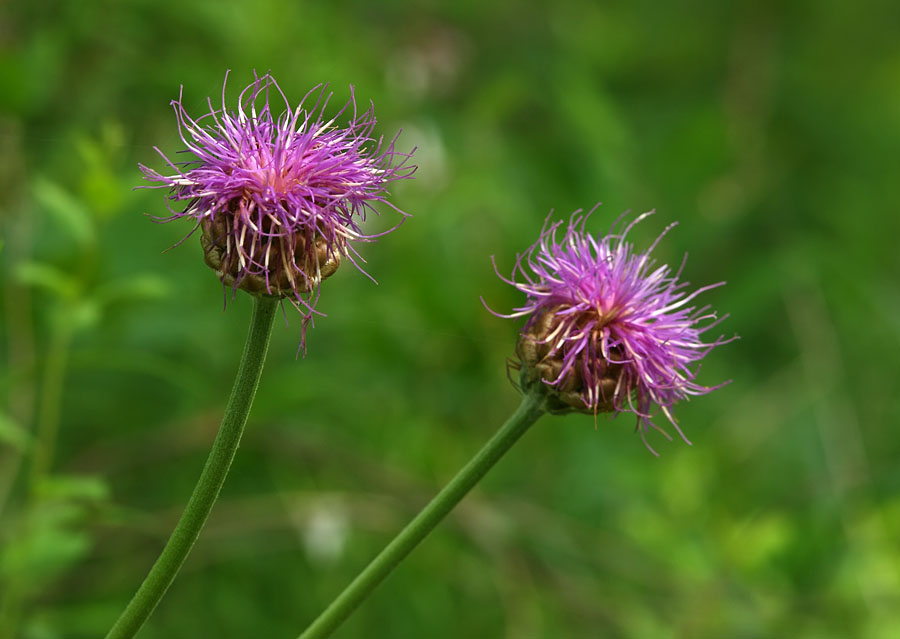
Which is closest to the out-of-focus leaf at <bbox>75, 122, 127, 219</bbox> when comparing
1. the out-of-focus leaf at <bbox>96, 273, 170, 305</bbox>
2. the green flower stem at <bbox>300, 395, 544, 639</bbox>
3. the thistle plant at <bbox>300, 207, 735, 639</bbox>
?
the out-of-focus leaf at <bbox>96, 273, 170, 305</bbox>

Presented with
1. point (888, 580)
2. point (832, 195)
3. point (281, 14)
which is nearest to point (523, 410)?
point (888, 580)

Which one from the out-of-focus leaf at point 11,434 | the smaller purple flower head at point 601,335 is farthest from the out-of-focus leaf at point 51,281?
the smaller purple flower head at point 601,335

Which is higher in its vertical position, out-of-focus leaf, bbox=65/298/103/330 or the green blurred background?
the green blurred background

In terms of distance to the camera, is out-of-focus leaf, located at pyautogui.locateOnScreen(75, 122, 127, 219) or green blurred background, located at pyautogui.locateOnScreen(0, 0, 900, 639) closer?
out-of-focus leaf, located at pyautogui.locateOnScreen(75, 122, 127, 219)

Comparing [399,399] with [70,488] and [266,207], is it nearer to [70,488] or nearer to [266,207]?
[70,488]

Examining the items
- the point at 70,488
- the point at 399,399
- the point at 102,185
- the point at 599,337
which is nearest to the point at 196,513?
the point at 599,337

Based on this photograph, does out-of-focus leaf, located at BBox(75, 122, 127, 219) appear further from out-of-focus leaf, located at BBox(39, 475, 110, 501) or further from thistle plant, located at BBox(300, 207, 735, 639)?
thistle plant, located at BBox(300, 207, 735, 639)

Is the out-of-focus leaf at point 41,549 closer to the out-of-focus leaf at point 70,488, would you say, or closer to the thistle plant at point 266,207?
the out-of-focus leaf at point 70,488
